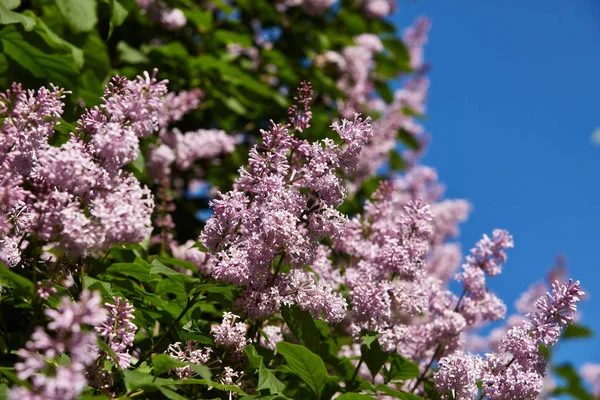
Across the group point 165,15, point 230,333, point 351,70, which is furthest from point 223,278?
point 351,70

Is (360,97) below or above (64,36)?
above

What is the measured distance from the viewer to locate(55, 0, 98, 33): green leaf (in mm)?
4359

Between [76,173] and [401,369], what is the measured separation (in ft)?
7.66

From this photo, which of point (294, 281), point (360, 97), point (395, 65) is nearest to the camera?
point (294, 281)

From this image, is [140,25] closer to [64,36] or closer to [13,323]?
[64,36]

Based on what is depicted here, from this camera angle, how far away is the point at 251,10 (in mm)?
8242

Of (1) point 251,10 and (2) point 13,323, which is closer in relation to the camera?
(2) point 13,323

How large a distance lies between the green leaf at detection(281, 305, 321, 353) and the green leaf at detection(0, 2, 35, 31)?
236cm

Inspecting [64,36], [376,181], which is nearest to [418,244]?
[64,36]

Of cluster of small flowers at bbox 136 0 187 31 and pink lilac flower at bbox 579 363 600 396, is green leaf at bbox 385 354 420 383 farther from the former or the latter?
pink lilac flower at bbox 579 363 600 396

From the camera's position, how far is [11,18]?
3.87m

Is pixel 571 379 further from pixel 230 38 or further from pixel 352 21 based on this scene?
pixel 230 38

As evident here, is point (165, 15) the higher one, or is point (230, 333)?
point (165, 15)

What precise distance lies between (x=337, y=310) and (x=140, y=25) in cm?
432
